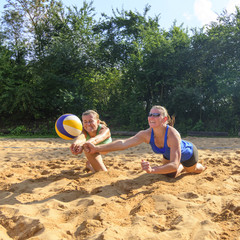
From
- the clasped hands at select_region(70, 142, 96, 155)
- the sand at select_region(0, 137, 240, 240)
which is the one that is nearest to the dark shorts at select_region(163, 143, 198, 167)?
the sand at select_region(0, 137, 240, 240)

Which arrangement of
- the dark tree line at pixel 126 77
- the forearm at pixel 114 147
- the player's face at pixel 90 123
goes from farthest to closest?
the dark tree line at pixel 126 77, the player's face at pixel 90 123, the forearm at pixel 114 147

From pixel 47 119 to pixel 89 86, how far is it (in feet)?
11.2

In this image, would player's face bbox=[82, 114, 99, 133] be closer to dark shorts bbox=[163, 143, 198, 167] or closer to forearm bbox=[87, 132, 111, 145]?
forearm bbox=[87, 132, 111, 145]

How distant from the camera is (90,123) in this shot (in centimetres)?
416

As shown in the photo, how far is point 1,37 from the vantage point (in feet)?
58.2

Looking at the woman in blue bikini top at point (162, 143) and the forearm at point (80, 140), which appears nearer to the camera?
the woman in blue bikini top at point (162, 143)

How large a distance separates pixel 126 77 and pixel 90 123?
34.9 ft

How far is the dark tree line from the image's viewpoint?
1284 cm

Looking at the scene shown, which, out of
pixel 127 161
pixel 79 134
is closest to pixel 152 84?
pixel 127 161

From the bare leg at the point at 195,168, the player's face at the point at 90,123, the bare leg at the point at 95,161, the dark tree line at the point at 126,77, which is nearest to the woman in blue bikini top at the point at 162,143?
the bare leg at the point at 195,168

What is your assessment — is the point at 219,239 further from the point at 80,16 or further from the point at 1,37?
the point at 1,37

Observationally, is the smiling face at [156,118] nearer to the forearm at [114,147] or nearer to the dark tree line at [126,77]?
the forearm at [114,147]

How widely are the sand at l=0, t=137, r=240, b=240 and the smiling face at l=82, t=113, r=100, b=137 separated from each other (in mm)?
786

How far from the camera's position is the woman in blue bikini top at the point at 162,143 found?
10.6 feet
